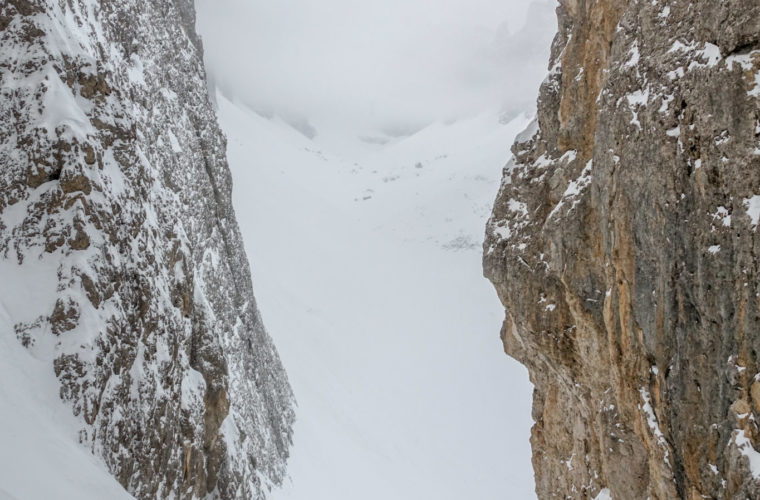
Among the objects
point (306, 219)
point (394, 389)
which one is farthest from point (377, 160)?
point (394, 389)

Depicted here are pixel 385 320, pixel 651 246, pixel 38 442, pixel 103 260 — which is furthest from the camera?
pixel 385 320

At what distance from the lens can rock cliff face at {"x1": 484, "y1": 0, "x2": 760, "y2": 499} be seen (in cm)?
808

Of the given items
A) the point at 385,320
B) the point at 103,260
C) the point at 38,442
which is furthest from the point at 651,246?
the point at 385,320

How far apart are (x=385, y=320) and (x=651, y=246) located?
7162 cm

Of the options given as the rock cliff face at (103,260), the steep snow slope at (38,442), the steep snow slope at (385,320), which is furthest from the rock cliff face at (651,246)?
the steep snow slope at (385,320)

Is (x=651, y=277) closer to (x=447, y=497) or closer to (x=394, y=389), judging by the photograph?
(x=447, y=497)

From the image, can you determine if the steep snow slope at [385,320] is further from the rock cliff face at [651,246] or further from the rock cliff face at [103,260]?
the rock cliff face at [651,246]

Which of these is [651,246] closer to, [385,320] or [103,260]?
[103,260]

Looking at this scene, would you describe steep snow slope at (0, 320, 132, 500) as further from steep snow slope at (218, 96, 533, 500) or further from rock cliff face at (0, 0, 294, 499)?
steep snow slope at (218, 96, 533, 500)

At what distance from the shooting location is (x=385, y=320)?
80.5 metres

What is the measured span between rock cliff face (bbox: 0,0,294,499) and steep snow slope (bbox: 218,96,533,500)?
1734 centimetres

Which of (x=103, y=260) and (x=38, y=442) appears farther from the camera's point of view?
(x=103, y=260)

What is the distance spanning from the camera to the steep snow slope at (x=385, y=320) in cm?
4862

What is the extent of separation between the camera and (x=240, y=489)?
2267cm
